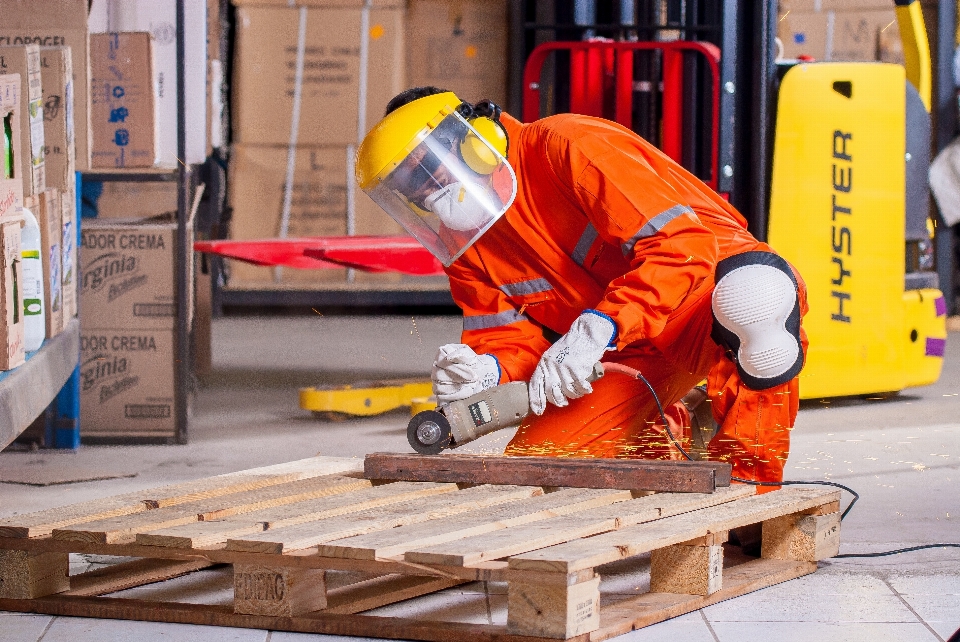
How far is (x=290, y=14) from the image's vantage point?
9.77 metres

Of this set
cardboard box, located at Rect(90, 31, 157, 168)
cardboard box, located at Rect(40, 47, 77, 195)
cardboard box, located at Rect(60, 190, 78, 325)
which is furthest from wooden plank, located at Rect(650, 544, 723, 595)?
cardboard box, located at Rect(90, 31, 157, 168)

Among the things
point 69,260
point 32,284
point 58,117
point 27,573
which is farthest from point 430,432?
point 69,260

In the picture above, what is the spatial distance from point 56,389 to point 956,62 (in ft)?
24.0

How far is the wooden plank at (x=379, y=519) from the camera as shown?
285cm

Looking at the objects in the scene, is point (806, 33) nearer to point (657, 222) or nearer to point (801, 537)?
point (657, 222)

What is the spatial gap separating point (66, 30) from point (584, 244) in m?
2.31

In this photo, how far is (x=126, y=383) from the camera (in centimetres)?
568

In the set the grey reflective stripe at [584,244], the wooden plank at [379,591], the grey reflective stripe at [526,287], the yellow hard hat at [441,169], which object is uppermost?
the yellow hard hat at [441,169]

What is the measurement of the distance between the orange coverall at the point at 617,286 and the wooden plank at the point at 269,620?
96cm

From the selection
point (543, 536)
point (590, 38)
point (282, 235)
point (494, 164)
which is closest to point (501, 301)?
point (494, 164)

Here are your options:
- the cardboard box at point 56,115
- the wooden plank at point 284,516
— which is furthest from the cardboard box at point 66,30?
the wooden plank at point 284,516

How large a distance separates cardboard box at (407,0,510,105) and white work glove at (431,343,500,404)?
6.14 meters

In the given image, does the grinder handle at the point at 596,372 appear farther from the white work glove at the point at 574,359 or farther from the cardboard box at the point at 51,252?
the cardboard box at the point at 51,252

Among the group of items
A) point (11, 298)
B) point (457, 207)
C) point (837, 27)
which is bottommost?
point (11, 298)
